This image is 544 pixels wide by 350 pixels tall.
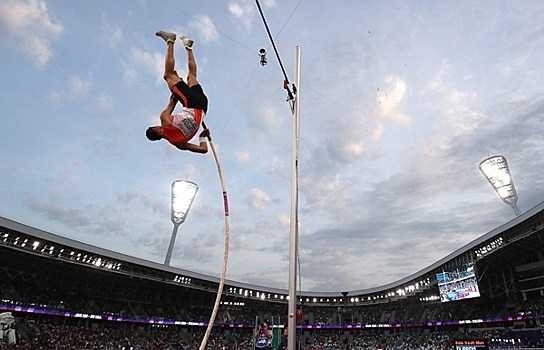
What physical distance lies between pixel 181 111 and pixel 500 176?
51.8m

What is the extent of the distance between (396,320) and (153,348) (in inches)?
1441

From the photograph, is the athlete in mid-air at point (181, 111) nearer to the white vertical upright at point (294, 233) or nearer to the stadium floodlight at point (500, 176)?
the white vertical upright at point (294, 233)

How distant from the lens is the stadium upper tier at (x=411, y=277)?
3127 cm

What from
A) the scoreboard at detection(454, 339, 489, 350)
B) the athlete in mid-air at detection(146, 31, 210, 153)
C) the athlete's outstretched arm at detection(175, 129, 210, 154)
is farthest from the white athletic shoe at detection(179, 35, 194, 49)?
the scoreboard at detection(454, 339, 489, 350)

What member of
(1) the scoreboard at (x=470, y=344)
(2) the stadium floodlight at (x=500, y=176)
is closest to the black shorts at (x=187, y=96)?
(1) the scoreboard at (x=470, y=344)

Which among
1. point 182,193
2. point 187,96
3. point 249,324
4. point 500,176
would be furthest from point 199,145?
point 249,324

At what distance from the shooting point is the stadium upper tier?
31266 mm

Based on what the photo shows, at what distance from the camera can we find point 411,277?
51.9 metres

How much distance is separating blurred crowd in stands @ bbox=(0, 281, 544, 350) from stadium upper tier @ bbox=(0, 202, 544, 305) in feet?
8.40

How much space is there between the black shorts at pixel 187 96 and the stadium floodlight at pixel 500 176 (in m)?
49.6

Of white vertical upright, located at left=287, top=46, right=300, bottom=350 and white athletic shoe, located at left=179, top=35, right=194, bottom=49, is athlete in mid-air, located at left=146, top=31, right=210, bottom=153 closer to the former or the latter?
white athletic shoe, located at left=179, top=35, right=194, bottom=49

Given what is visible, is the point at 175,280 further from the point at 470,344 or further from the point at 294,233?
the point at 294,233

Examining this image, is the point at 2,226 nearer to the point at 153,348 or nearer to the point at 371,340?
the point at 153,348

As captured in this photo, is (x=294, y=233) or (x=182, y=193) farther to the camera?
(x=182, y=193)
